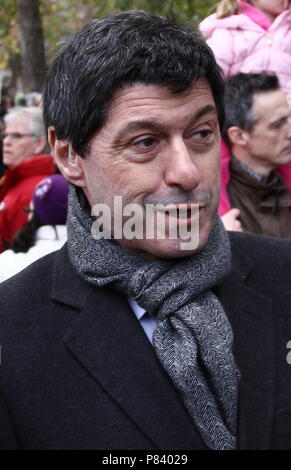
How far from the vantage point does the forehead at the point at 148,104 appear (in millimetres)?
1861

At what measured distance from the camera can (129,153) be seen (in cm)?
191

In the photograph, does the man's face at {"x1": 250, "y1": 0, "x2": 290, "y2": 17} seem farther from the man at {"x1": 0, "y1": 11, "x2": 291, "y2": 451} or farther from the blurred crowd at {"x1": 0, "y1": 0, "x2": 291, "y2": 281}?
the man at {"x1": 0, "y1": 11, "x2": 291, "y2": 451}

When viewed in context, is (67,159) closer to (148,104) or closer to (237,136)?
(148,104)

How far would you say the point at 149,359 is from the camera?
1.94m

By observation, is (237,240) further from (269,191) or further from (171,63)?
(269,191)

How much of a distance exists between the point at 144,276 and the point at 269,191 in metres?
1.79

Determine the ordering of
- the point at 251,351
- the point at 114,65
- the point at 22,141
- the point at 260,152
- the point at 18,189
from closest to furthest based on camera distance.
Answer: the point at 114,65 → the point at 251,351 → the point at 260,152 → the point at 18,189 → the point at 22,141

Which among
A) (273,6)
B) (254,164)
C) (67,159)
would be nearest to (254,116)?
(254,164)

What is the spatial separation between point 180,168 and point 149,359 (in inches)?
20.0

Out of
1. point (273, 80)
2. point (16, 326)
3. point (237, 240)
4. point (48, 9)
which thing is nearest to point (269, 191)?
point (273, 80)

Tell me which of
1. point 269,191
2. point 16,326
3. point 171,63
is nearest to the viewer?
point 171,63

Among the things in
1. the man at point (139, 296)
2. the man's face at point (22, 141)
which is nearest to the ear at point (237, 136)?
the man at point (139, 296)

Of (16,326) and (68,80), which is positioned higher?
(68,80)

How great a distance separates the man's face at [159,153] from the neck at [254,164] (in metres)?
1.67
